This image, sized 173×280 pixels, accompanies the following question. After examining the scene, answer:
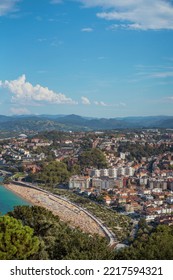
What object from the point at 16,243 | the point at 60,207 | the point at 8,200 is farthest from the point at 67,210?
the point at 16,243

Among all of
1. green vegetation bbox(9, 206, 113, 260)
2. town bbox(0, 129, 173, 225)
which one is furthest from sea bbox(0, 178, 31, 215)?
green vegetation bbox(9, 206, 113, 260)

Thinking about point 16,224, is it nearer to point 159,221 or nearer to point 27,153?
point 159,221

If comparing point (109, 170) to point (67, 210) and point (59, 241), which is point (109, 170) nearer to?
point (67, 210)

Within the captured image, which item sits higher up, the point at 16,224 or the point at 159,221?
the point at 16,224

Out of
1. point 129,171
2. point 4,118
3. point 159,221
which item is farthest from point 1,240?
point 4,118

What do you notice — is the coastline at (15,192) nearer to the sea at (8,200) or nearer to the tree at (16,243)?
the sea at (8,200)

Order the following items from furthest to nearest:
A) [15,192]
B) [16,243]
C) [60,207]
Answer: [15,192] → [60,207] → [16,243]

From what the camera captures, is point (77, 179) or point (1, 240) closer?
point (1, 240)

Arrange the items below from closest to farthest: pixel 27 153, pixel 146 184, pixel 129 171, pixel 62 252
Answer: pixel 62 252 → pixel 146 184 → pixel 129 171 → pixel 27 153
